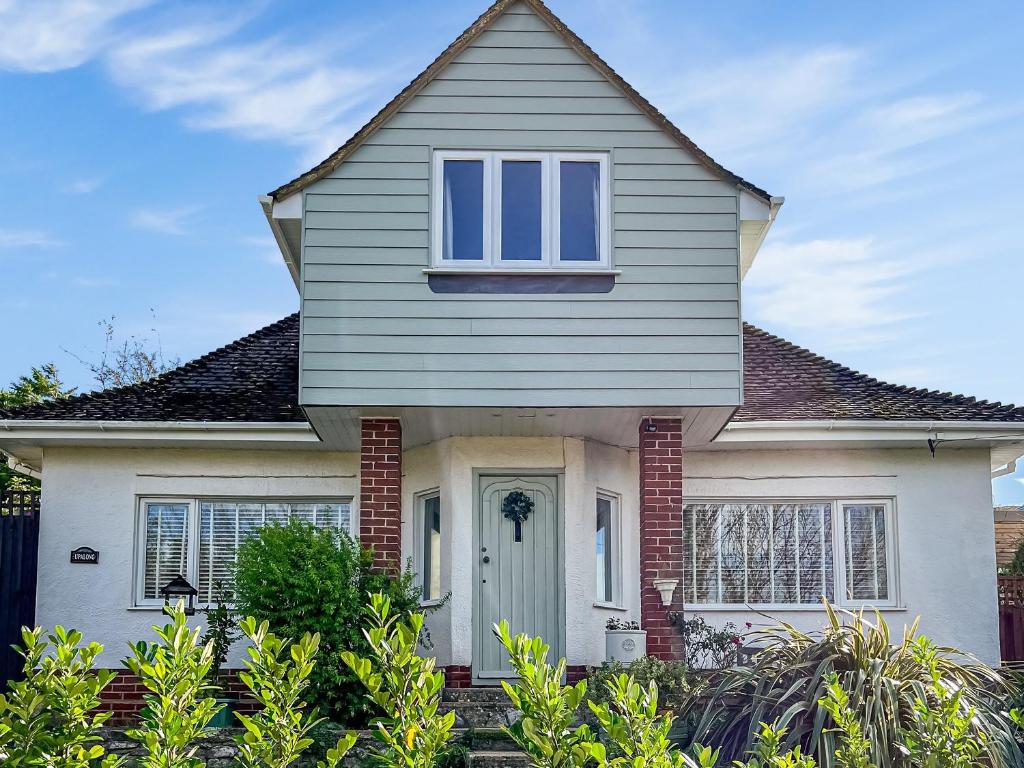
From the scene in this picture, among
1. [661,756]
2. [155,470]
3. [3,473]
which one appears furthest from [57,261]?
[661,756]

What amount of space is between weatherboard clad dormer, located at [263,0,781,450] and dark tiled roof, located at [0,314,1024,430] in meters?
2.32

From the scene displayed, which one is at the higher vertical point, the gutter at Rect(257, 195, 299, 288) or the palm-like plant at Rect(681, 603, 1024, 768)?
the gutter at Rect(257, 195, 299, 288)

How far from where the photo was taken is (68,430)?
1337 centimetres

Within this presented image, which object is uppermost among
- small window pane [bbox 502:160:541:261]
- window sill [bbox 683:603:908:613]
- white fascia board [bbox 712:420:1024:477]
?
small window pane [bbox 502:160:541:261]

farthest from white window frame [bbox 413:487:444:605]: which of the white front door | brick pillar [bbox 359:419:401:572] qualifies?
Answer: brick pillar [bbox 359:419:401:572]

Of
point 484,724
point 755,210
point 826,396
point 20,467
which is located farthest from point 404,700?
point 20,467

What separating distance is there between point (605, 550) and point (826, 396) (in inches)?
126

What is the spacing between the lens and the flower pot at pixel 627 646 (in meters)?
11.4

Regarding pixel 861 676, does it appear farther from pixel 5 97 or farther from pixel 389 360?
pixel 5 97

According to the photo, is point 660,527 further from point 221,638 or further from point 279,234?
point 279,234

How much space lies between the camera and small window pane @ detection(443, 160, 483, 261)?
11.6 meters

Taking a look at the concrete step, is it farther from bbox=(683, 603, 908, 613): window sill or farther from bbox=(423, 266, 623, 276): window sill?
bbox=(683, 603, 908, 613): window sill

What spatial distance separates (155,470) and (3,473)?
30.1 ft

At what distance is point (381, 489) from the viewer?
11.9m
